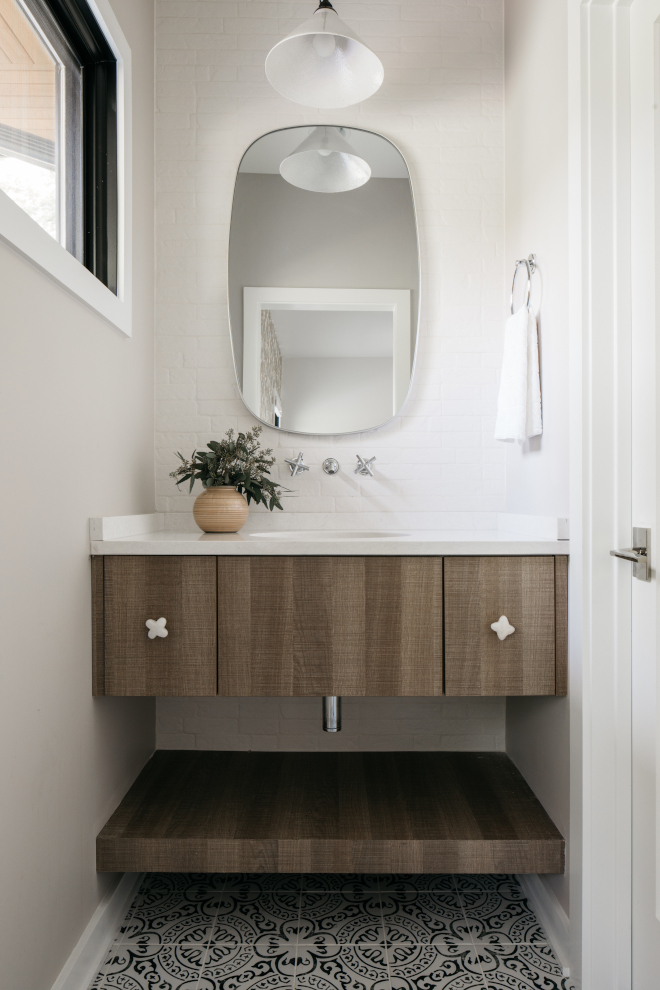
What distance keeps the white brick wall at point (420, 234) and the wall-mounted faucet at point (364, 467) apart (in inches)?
1.2

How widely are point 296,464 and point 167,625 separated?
0.75 meters

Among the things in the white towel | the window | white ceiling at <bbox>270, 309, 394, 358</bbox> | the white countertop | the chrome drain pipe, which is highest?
the window

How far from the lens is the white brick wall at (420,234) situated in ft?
6.92

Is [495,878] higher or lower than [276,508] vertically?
lower

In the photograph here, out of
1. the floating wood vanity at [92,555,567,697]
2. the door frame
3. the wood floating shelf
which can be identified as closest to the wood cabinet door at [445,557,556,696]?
the floating wood vanity at [92,555,567,697]

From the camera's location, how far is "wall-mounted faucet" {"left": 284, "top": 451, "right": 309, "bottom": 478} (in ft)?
6.84

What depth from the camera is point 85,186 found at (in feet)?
5.42

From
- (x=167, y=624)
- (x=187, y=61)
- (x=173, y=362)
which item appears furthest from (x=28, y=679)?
(x=187, y=61)

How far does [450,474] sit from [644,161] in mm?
1067

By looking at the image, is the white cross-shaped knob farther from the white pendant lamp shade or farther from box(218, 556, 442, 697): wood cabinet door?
the white pendant lamp shade

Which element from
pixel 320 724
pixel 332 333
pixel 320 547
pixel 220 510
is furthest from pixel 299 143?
pixel 320 724

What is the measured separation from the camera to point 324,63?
5.37ft

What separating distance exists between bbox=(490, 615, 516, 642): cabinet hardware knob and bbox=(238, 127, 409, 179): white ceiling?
1.49 metres

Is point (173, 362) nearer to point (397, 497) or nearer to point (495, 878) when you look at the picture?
point (397, 497)
